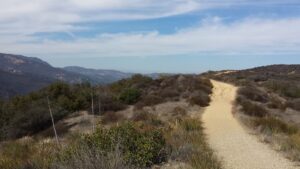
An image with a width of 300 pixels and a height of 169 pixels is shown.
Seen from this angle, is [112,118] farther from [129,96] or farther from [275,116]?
[275,116]

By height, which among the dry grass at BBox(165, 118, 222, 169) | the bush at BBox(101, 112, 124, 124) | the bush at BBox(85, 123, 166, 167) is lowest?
the bush at BBox(101, 112, 124, 124)

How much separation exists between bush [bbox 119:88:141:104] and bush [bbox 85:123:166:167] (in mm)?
19564

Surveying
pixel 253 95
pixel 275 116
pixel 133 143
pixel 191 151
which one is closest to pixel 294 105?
pixel 253 95

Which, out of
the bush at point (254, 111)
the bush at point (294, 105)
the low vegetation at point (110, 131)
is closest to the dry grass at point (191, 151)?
the low vegetation at point (110, 131)

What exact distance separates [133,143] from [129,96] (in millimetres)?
20649

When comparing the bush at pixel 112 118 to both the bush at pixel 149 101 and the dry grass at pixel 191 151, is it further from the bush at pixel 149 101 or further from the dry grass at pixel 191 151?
the dry grass at pixel 191 151

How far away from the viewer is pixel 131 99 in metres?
31.9

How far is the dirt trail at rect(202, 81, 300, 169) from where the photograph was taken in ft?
38.4

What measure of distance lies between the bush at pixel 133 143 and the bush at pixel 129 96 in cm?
1956

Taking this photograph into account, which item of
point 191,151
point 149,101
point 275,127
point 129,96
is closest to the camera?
point 191,151

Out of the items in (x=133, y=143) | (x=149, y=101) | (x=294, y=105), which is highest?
(x=133, y=143)

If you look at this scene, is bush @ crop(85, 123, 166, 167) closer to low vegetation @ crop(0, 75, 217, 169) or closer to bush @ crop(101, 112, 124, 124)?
low vegetation @ crop(0, 75, 217, 169)

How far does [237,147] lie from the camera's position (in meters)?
14.5

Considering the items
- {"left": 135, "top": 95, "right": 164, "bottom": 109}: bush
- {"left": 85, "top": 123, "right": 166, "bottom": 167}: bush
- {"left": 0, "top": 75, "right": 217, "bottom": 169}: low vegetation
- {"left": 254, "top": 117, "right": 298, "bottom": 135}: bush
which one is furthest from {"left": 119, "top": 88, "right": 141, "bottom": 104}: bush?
{"left": 85, "top": 123, "right": 166, "bottom": 167}: bush
